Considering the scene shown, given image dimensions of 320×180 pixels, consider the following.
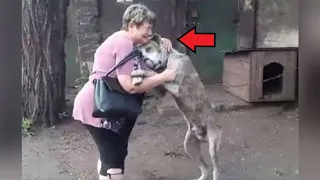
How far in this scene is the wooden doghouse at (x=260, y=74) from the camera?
169 centimetres

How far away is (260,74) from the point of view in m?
1.74

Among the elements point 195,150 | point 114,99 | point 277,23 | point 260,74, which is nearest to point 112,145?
point 114,99

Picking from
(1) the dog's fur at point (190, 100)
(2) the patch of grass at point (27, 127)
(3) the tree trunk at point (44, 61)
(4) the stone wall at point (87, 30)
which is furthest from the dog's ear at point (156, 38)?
(2) the patch of grass at point (27, 127)

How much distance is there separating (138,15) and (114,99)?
10.7 inches

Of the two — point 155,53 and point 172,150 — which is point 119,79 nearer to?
point 155,53

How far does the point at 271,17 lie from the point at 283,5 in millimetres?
60

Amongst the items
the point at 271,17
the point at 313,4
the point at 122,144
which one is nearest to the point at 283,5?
the point at 271,17

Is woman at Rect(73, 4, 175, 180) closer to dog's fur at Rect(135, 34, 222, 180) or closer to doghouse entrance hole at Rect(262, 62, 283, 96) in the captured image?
dog's fur at Rect(135, 34, 222, 180)

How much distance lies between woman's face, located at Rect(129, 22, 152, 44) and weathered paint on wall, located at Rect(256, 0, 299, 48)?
1.20 feet

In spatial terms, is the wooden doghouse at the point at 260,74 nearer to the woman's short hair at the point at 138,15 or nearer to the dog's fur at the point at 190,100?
the dog's fur at the point at 190,100

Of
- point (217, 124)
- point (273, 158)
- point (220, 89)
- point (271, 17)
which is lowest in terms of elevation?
point (273, 158)

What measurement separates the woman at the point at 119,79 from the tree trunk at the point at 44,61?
0.10m

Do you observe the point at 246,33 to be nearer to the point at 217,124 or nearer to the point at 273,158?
the point at 217,124

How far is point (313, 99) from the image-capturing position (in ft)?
5.00
